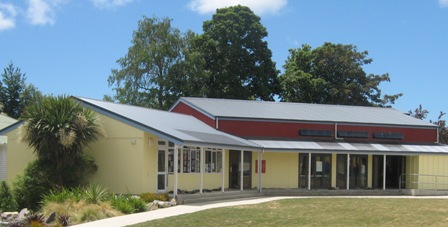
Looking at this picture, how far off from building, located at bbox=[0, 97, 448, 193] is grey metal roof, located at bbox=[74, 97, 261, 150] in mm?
60

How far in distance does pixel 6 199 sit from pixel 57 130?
3417 mm

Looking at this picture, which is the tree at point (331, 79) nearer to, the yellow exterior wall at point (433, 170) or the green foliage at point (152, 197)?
the yellow exterior wall at point (433, 170)

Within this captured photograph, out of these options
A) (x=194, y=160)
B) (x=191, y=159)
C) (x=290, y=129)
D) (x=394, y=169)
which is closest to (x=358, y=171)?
(x=394, y=169)

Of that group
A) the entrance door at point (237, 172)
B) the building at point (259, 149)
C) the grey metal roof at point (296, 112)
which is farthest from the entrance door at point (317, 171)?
the entrance door at point (237, 172)

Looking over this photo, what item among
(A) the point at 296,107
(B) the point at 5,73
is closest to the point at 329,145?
(A) the point at 296,107

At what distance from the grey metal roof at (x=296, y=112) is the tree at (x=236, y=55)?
13.6 m

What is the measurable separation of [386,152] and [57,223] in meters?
21.4

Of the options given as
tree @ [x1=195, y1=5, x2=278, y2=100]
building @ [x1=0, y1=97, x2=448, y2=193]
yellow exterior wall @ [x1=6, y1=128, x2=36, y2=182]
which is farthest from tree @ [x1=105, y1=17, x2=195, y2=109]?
yellow exterior wall @ [x1=6, y1=128, x2=36, y2=182]

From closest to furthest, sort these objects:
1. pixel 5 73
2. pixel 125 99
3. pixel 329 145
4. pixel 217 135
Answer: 1. pixel 217 135
2. pixel 329 145
3. pixel 125 99
4. pixel 5 73

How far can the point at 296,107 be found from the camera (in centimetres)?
3938

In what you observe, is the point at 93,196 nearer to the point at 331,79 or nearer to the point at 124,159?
the point at 124,159

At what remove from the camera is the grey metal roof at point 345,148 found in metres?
32.9

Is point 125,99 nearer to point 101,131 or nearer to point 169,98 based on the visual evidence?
point 169,98

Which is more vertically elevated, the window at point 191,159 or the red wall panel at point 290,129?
the red wall panel at point 290,129
